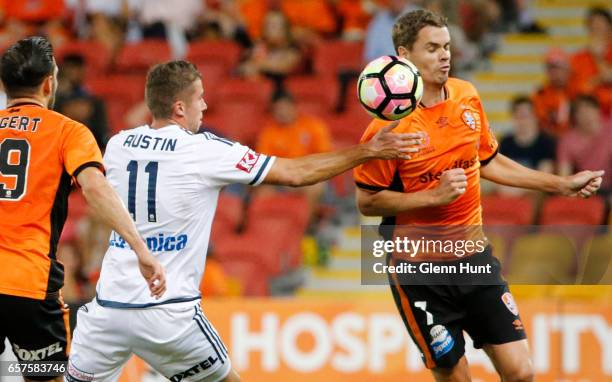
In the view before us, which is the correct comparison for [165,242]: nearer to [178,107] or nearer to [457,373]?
[178,107]

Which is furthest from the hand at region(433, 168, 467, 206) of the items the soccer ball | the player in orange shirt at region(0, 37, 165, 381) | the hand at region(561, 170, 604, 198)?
the player in orange shirt at region(0, 37, 165, 381)

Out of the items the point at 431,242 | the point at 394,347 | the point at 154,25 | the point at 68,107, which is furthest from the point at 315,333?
the point at 154,25

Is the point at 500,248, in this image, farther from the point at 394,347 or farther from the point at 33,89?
the point at 33,89

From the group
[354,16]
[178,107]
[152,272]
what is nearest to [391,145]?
[178,107]

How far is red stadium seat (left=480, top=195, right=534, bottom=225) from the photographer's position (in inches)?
451

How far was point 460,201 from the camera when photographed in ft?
23.5

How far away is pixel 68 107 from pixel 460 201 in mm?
7287

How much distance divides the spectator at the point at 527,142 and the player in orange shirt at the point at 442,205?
4872mm

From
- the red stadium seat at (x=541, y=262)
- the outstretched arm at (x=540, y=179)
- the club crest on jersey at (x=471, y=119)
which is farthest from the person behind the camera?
the red stadium seat at (x=541, y=262)

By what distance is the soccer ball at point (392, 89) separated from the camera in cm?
655

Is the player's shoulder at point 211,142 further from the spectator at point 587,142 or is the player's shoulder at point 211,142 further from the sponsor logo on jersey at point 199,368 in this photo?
the spectator at point 587,142

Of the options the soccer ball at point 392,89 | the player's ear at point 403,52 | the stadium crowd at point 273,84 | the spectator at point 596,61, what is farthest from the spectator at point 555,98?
the soccer ball at point 392,89

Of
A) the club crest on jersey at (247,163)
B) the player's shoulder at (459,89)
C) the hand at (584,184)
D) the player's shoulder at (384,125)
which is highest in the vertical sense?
the player's shoulder at (459,89)

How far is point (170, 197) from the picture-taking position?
638 cm
